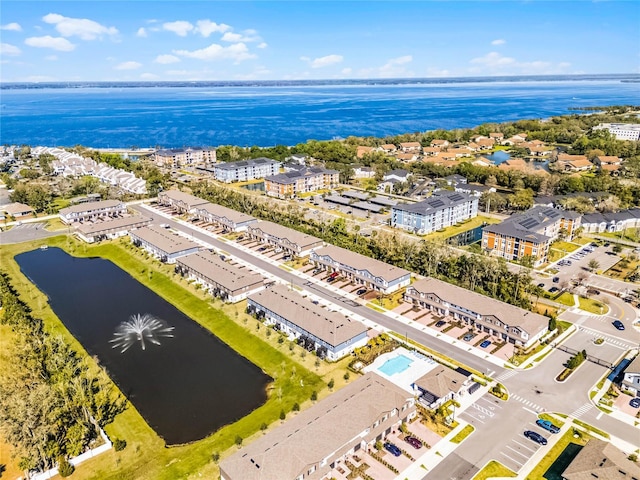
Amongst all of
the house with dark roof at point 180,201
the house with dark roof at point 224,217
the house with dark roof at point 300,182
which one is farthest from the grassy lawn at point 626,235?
the house with dark roof at point 180,201

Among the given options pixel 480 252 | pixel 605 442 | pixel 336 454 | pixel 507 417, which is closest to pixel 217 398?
pixel 336 454

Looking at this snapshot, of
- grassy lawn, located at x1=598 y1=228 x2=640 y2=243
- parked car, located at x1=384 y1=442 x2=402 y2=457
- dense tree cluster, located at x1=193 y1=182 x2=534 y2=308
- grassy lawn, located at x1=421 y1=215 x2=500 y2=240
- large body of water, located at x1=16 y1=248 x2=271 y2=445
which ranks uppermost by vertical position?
dense tree cluster, located at x1=193 y1=182 x2=534 y2=308

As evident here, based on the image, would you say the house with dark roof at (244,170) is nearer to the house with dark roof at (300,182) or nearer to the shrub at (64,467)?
the house with dark roof at (300,182)

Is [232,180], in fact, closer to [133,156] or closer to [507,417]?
[133,156]

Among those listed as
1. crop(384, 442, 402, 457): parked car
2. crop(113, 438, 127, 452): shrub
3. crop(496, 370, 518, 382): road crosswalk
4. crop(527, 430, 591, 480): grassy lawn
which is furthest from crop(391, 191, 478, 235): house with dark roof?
crop(113, 438, 127, 452): shrub

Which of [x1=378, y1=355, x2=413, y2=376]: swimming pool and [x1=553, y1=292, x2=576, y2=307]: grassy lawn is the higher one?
[x1=553, y1=292, x2=576, y2=307]: grassy lawn

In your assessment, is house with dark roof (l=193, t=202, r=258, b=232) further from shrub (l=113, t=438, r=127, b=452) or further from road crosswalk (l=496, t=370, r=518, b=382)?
road crosswalk (l=496, t=370, r=518, b=382)
